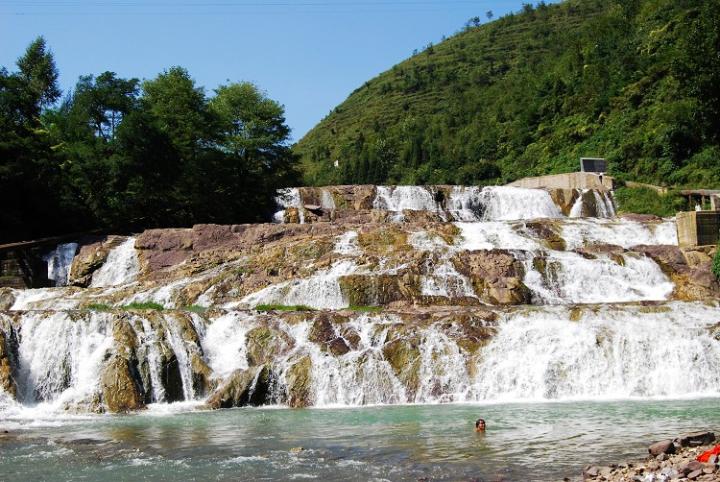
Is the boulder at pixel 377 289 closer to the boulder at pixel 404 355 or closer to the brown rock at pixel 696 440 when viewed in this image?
the boulder at pixel 404 355

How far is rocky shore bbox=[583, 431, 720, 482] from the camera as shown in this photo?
10102mm

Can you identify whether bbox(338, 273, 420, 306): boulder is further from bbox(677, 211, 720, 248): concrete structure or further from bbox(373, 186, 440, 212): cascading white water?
bbox(373, 186, 440, 212): cascading white water

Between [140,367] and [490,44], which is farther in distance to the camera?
[490,44]

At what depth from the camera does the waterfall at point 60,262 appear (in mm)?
37312

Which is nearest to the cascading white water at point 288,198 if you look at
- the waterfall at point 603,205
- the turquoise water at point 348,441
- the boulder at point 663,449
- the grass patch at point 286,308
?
the waterfall at point 603,205

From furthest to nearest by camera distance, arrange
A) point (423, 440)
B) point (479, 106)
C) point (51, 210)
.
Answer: point (479, 106) < point (51, 210) < point (423, 440)

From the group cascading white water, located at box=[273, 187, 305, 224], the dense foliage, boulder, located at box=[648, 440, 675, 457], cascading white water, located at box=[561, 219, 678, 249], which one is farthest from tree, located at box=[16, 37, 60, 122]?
boulder, located at box=[648, 440, 675, 457]

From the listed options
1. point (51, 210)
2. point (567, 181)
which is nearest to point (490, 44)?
point (567, 181)

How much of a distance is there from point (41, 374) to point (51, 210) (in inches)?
850

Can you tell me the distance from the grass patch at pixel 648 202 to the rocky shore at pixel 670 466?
112ft

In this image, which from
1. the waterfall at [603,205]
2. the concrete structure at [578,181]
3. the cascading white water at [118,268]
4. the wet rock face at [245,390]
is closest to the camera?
the wet rock face at [245,390]

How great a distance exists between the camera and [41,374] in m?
22.4

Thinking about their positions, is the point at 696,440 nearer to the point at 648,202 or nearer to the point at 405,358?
the point at 405,358

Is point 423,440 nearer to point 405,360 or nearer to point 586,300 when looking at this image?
point 405,360
